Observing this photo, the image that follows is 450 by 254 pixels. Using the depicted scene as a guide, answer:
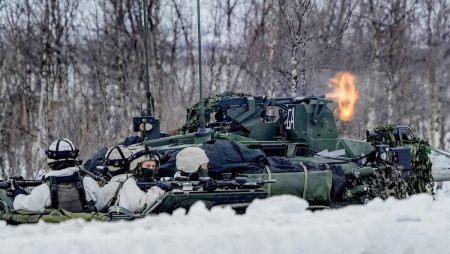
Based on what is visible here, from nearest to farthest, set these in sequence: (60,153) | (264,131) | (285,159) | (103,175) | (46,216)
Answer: (46,216) < (60,153) < (103,175) < (285,159) < (264,131)

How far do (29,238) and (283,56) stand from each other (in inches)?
763

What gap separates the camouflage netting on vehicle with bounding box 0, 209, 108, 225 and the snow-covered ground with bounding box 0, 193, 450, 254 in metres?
1.98

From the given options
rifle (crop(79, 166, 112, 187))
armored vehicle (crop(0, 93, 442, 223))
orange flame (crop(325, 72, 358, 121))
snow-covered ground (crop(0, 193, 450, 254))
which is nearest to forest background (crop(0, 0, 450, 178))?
orange flame (crop(325, 72, 358, 121))

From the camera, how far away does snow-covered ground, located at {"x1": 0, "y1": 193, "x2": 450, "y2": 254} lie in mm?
3983

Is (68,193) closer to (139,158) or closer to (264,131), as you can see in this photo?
(139,158)

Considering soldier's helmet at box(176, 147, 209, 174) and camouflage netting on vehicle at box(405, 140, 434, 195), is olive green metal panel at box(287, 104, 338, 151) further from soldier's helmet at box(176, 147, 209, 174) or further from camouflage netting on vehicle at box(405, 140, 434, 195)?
soldier's helmet at box(176, 147, 209, 174)

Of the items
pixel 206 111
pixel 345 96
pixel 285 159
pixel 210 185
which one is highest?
pixel 345 96

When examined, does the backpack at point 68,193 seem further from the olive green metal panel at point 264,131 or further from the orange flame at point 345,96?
the orange flame at point 345,96

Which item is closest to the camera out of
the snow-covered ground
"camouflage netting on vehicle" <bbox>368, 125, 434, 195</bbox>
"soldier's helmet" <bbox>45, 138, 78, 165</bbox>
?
the snow-covered ground

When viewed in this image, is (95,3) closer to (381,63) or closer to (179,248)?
(381,63)

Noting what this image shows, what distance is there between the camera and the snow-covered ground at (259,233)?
398 centimetres

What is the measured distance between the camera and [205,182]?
278 inches

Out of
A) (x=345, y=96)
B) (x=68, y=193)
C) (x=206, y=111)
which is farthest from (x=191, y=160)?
(x=345, y=96)

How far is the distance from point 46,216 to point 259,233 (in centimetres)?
298
